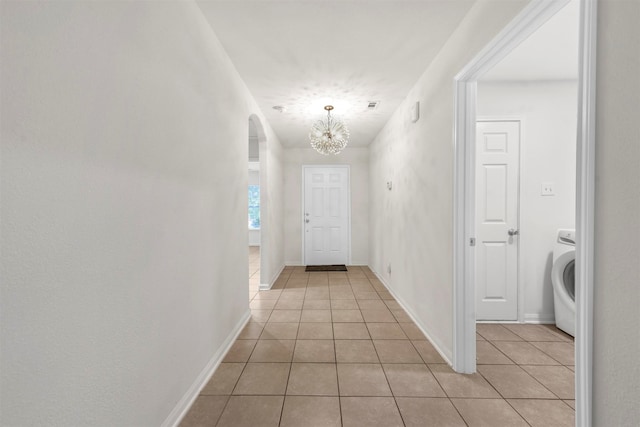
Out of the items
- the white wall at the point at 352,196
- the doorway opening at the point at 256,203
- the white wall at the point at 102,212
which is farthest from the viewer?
the white wall at the point at 352,196

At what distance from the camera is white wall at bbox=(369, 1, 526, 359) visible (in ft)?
6.38

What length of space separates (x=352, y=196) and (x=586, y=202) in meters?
4.77

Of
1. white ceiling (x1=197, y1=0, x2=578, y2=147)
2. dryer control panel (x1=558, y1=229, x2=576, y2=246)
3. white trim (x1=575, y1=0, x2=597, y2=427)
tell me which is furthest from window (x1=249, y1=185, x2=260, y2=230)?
white trim (x1=575, y1=0, x2=597, y2=427)

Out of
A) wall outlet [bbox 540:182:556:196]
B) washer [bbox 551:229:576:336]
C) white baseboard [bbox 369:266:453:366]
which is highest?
wall outlet [bbox 540:182:556:196]

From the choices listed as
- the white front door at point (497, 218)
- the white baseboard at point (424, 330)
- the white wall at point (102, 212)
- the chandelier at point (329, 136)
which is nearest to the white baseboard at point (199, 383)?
the white wall at point (102, 212)

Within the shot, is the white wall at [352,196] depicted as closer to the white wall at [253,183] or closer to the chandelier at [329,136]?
the chandelier at [329,136]

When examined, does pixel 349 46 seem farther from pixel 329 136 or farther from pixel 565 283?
pixel 565 283

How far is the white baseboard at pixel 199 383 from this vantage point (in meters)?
1.53

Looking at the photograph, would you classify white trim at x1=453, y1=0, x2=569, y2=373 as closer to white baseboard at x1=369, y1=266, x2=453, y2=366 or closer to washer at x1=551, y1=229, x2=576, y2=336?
white baseboard at x1=369, y1=266, x2=453, y2=366

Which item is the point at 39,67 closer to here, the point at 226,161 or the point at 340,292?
the point at 226,161

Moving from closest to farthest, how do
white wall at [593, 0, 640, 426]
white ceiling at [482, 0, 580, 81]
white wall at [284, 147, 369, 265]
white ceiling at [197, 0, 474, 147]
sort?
1. white wall at [593, 0, 640, 426]
2. white ceiling at [197, 0, 474, 147]
3. white ceiling at [482, 0, 580, 81]
4. white wall at [284, 147, 369, 265]

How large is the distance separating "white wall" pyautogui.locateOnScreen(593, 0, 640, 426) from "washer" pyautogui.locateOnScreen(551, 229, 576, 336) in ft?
6.65

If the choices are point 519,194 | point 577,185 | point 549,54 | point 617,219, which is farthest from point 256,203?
point 617,219

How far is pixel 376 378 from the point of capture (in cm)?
196
